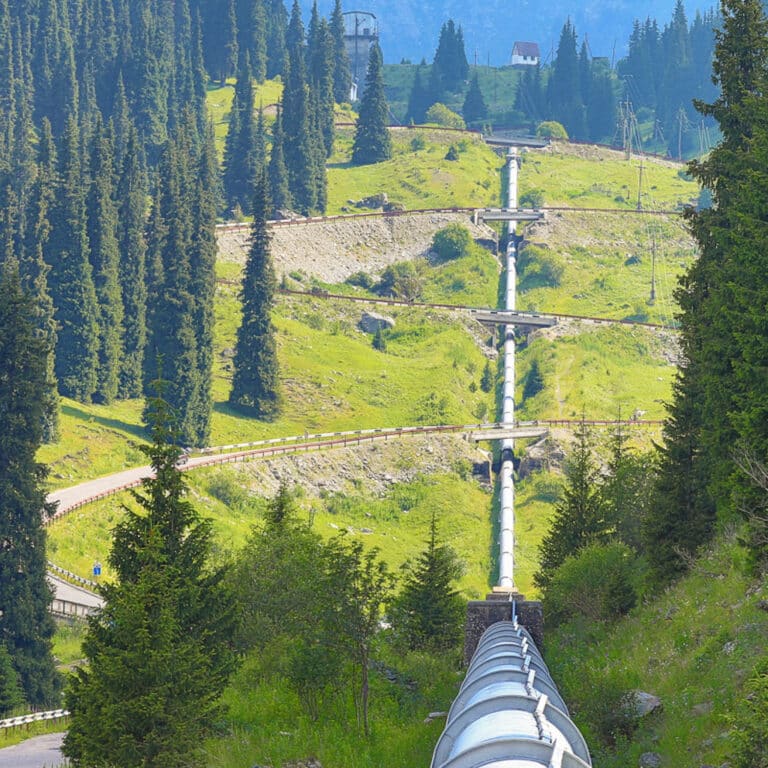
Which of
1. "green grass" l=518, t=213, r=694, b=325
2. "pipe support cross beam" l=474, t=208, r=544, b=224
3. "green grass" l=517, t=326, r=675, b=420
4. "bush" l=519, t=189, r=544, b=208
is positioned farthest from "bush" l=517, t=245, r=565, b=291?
"green grass" l=517, t=326, r=675, b=420

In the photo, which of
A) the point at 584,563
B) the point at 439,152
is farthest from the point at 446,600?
the point at 439,152

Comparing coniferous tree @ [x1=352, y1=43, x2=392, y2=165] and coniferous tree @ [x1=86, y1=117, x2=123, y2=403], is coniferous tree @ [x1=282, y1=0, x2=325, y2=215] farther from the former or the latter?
coniferous tree @ [x1=86, y1=117, x2=123, y2=403]

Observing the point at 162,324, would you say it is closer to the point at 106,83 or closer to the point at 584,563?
the point at 584,563

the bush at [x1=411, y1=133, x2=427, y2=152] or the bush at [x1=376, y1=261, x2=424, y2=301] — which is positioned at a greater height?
the bush at [x1=411, y1=133, x2=427, y2=152]

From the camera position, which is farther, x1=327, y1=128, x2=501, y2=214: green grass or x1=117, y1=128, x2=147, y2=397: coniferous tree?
x1=327, y1=128, x2=501, y2=214: green grass

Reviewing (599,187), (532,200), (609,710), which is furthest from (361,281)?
(609,710)

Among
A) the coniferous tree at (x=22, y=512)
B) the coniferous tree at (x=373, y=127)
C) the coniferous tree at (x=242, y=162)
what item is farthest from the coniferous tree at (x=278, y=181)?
the coniferous tree at (x=22, y=512)

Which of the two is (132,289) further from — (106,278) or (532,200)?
(532,200)
